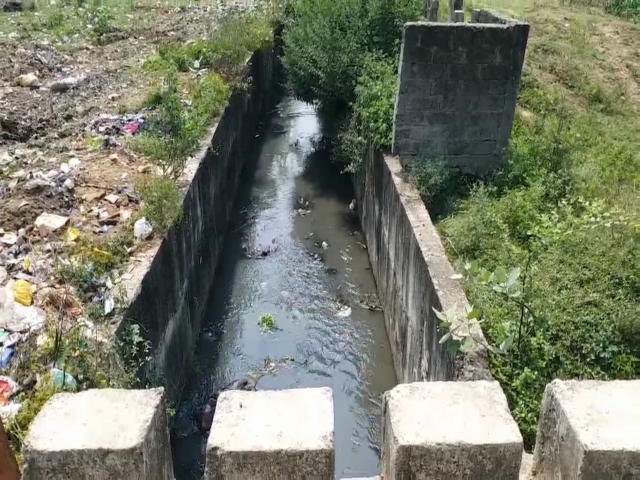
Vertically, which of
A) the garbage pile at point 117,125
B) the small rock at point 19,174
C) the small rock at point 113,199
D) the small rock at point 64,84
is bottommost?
the small rock at point 113,199

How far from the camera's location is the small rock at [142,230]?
5.58 m

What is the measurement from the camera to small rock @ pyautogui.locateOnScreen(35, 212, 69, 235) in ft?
18.1

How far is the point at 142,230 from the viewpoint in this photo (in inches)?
220

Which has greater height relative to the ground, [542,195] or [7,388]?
[542,195]

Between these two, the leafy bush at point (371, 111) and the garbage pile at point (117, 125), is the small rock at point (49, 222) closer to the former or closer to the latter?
the garbage pile at point (117, 125)

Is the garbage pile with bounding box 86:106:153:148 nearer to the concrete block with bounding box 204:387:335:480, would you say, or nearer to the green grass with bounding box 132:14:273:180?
the green grass with bounding box 132:14:273:180

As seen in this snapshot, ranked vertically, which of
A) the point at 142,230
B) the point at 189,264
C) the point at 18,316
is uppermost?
the point at 142,230

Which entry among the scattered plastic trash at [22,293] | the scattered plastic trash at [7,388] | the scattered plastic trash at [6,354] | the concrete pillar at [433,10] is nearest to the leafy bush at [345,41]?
the concrete pillar at [433,10]

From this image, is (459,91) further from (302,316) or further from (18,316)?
(18,316)

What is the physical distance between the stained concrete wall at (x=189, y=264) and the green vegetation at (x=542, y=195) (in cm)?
171

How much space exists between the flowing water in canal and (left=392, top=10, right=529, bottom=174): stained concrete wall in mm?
1986

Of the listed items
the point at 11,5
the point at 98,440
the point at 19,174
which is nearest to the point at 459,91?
the point at 19,174

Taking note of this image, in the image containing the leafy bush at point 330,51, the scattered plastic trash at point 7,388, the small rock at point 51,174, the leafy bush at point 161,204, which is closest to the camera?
the scattered plastic trash at point 7,388

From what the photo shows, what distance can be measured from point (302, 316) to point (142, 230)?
2423 mm
